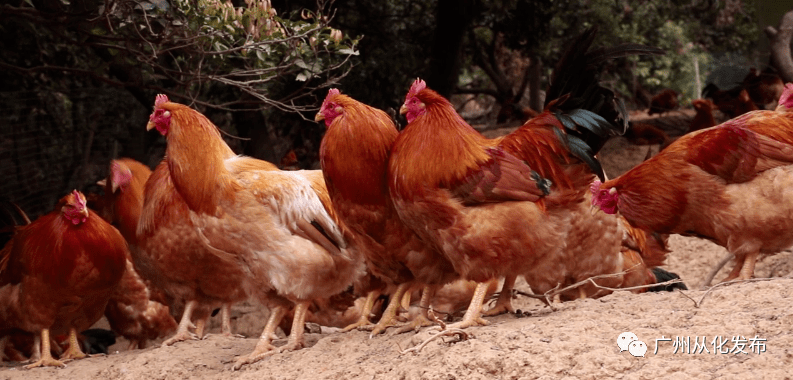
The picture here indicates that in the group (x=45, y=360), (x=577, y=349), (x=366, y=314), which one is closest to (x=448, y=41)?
(x=366, y=314)

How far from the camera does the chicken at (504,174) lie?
3951 mm

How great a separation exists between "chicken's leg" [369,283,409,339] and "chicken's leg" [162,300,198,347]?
5.21 ft

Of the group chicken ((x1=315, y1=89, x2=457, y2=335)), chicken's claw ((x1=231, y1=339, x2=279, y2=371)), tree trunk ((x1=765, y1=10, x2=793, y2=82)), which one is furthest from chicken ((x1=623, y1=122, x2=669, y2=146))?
chicken's claw ((x1=231, y1=339, x2=279, y2=371))

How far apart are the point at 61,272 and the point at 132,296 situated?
1.32 metres

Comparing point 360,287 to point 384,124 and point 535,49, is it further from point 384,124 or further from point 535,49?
point 535,49

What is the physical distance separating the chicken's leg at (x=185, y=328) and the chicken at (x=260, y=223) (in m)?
0.96

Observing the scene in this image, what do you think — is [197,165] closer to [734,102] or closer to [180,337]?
[180,337]

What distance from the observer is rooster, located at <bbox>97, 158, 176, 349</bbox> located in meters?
6.55

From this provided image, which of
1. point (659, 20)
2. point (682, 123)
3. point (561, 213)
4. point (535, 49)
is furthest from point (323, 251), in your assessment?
point (659, 20)

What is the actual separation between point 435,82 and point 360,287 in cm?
460

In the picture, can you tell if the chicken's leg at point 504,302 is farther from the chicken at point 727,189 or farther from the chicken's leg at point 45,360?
the chicken's leg at point 45,360

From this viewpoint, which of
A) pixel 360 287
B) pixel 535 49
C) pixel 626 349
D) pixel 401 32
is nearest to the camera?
pixel 626 349

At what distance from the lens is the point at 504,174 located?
4.01 m

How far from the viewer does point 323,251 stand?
15.3 ft
